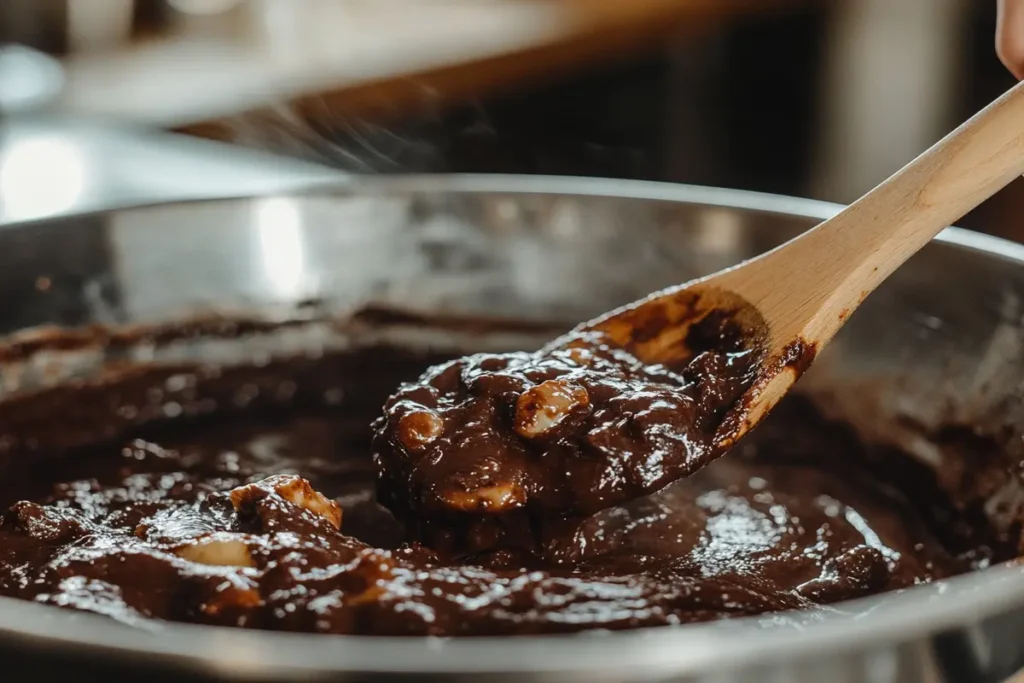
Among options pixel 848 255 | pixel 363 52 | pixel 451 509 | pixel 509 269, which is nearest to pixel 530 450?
pixel 451 509

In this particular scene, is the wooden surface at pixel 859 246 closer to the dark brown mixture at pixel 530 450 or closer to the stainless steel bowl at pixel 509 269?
the dark brown mixture at pixel 530 450

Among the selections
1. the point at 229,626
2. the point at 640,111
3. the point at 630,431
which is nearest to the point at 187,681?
the point at 229,626

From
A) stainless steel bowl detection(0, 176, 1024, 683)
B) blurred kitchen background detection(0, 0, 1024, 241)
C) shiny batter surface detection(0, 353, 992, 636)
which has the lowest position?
shiny batter surface detection(0, 353, 992, 636)

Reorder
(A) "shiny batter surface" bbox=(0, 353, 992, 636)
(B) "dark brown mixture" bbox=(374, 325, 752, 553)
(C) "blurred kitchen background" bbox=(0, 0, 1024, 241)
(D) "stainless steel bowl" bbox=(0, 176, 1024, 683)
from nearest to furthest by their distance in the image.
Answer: (A) "shiny batter surface" bbox=(0, 353, 992, 636) → (B) "dark brown mixture" bbox=(374, 325, 752, 553) → (D) "stainless steel bowl" bbox=(0, 176, 1024, 683) → (C) "blurred kitchen background" bbox=(0, 0, 1024, 241)

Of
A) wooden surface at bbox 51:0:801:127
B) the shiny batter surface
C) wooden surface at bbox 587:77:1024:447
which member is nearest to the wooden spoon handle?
wooden surface at bbox 587:77:1024:447

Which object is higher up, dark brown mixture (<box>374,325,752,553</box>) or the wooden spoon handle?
the wooden spoon handle

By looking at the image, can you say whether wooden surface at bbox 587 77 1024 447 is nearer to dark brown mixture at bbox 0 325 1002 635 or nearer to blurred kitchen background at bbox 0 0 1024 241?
dark brown mixture at bbox 0 325 1002 635

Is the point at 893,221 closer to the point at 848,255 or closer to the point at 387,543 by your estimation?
the point at 848,255

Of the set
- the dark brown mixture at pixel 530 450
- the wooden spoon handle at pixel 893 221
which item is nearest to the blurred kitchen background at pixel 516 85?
the dark brown mixture at pixel 530 450
